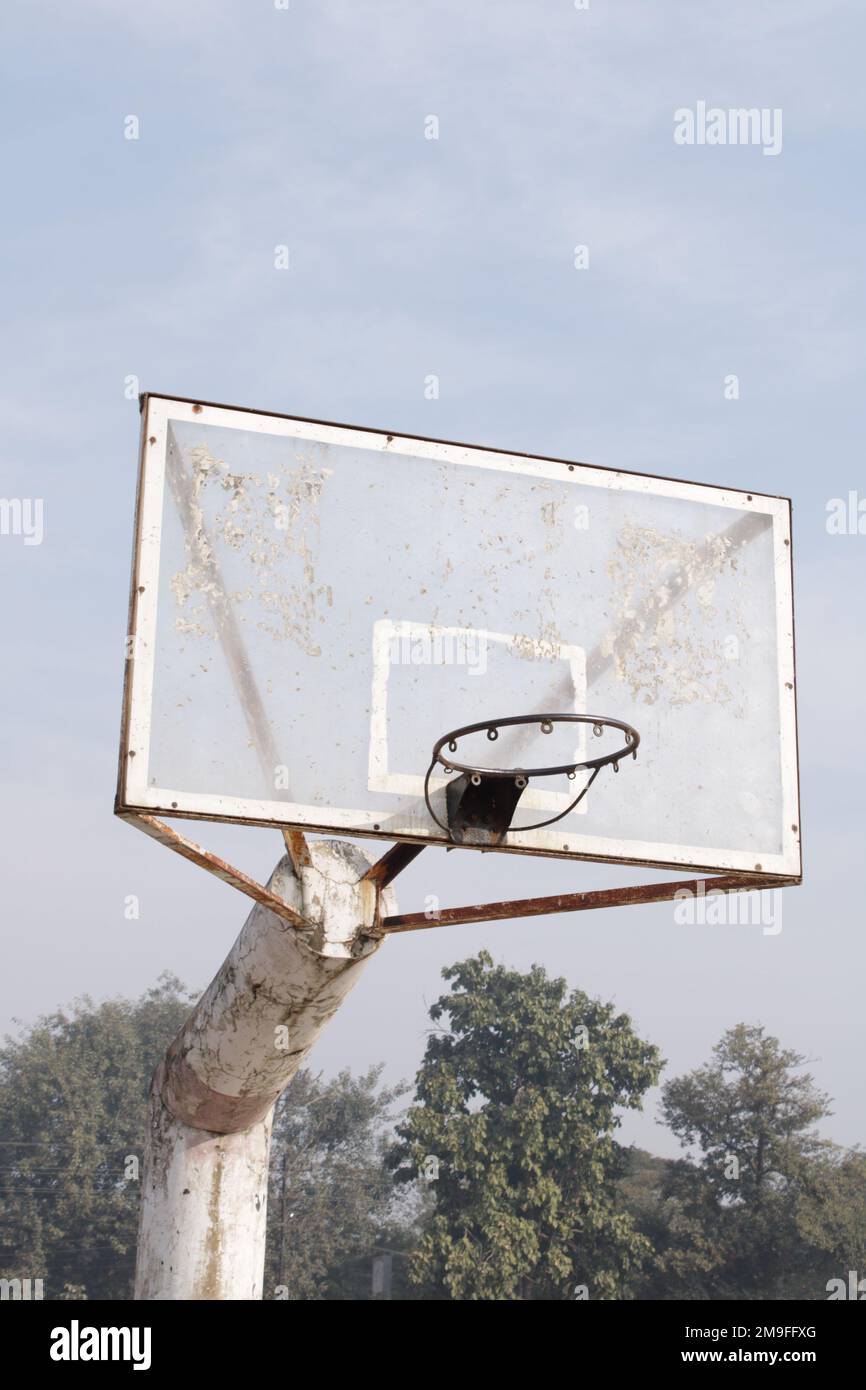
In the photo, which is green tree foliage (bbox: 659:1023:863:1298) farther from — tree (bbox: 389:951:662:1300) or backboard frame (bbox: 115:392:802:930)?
backboard frame (bbox: 115:392:802:930)

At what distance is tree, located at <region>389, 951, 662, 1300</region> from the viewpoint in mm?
29438

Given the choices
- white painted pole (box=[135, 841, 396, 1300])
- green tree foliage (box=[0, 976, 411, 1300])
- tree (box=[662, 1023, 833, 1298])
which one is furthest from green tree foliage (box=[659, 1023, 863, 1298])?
white painted pole (box=[135, 841, 396, 1300])

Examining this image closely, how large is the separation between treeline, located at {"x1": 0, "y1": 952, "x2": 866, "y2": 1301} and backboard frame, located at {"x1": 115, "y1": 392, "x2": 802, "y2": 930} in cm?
2475

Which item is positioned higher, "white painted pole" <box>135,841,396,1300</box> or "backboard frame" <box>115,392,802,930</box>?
"backboard frame" <box>115,392,802,930</box>

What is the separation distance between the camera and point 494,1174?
30078 millimetres

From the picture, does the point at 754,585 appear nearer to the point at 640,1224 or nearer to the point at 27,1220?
the point at 640,1224

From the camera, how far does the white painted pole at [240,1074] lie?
4832 mm

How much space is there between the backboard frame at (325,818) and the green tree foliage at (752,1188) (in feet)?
94.3

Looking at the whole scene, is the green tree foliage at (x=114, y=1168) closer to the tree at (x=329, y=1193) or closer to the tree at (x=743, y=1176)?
the tree at (x=329, y=1193)

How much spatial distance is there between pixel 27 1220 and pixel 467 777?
35.0 meters

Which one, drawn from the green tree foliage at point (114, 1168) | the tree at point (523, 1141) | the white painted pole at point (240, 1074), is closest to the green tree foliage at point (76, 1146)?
the green tree foliage at point (114, 1168)

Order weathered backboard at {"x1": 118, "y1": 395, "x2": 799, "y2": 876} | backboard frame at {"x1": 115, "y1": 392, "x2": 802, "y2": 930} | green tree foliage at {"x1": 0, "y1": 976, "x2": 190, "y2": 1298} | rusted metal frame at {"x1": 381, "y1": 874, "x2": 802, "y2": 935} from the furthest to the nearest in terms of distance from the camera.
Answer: green tree foliage at {"x1": 0, "y1": 976, "x2": 190, "y2": 1298} → rusted metal frame at {"x1": 381, "y1": 874, "x2": 802, "y2": 935} → weathered backboard at {"x1": 118, "y1": 395, "x2": 799, "y2": 876} → backboard frame at {"x1": 115, "y1": 392, "x2": 802, "y2": 930}
